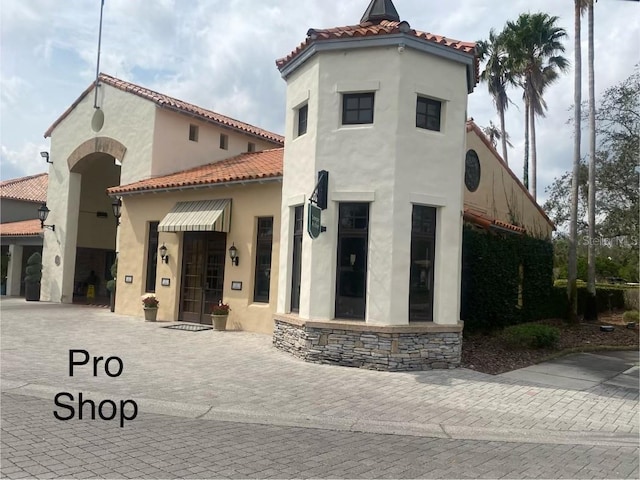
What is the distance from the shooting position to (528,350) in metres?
13.2

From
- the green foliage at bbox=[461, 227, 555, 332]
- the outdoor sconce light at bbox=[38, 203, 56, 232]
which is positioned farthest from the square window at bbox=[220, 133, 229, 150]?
the green foliage at bbox=[461, 227, 555, 332]

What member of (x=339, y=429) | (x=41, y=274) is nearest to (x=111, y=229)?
(x=41, y=274)

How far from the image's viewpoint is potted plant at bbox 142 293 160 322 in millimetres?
16188

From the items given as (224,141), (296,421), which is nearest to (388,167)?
(296,421)

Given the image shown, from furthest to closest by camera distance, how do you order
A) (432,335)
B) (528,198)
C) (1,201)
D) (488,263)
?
(1,201)
(528,198)
(488,263)
(432,335)

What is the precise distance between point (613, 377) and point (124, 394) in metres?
9.58

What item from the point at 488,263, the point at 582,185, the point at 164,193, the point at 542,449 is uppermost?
the point at 582,185

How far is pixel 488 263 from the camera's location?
15.0 m

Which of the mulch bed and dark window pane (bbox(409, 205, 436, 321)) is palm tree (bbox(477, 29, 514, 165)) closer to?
the mulch bed

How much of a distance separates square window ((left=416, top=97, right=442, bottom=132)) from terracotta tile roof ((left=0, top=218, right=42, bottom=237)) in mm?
20238

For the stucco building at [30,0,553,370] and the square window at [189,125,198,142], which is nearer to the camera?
the stucco building at [30,0,553,370]

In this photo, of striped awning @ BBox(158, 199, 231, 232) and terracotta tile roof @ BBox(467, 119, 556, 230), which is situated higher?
terracotta tile roof @ BBox(467, 119, 556, 230)

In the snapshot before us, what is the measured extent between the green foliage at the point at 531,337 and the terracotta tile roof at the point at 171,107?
1332cm

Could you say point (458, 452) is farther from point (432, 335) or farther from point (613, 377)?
point (613, 377)
